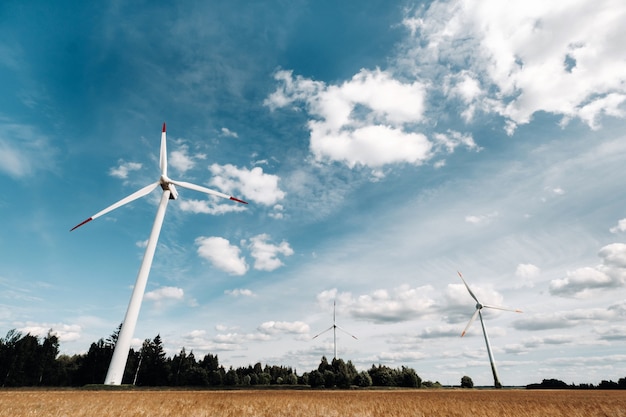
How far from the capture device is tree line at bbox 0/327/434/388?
111 metres

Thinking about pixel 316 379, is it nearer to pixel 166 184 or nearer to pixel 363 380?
pixel 363 380

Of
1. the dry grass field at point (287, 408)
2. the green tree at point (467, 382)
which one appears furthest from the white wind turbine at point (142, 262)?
the green tree at point (467, 382)

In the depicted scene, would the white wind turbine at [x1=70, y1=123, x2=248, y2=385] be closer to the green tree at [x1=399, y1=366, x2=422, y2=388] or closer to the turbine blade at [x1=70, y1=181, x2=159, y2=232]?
the turbine blade at [x1=70, y1=181, x2=159, y2=232]

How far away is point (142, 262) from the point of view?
63.3 metres

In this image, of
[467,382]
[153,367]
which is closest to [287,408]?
[153,367]

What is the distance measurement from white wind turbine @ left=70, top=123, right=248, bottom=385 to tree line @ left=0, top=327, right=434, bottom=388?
75844 millimetres

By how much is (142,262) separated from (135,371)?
99.1 m

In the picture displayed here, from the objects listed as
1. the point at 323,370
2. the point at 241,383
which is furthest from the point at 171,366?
the point at 323,370

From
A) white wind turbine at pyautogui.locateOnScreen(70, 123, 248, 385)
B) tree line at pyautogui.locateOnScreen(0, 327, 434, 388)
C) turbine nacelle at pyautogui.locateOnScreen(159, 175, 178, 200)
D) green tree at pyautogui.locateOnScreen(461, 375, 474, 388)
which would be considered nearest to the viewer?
white wind turbine at pyautogui.locateOnScreen(70, 123, 248, 385)

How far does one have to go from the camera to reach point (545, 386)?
488 ft

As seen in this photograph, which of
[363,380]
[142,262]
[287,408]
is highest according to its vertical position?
[142,262]

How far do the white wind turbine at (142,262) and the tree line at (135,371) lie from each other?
7584cm

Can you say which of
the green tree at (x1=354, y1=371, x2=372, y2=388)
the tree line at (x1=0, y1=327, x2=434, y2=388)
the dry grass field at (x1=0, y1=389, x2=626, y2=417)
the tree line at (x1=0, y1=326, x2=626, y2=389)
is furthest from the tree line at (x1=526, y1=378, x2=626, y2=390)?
the dry grass field at (x1=0, y1=389, x2=626, y2=417)

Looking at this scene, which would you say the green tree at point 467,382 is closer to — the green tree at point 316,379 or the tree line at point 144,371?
the tree line at point 144,371
